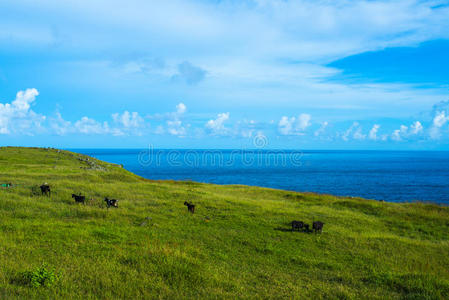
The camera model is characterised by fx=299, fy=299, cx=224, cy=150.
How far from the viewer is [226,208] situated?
2858cm

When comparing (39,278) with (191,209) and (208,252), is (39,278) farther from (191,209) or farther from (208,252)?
(191,209)

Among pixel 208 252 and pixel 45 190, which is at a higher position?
pixel 45 190

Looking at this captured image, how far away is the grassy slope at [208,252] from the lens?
11.2 meters

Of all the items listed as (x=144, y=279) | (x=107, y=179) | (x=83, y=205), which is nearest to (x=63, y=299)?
(x=144, y=279)

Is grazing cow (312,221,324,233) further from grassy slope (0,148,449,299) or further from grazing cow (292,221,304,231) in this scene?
grazing cow (292,221,304,231)

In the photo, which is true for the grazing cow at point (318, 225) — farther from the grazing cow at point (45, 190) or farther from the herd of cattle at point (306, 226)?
the grazing cow at point (45, 190)

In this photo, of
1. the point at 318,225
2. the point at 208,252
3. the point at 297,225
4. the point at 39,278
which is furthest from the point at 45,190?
the point at 318,225

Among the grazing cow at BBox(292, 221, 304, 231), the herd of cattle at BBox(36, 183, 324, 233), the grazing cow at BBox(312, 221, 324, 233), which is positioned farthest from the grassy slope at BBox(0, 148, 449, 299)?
the grazing cow at BBox(292, 221, 304, 231)

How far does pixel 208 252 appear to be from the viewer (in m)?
15.5

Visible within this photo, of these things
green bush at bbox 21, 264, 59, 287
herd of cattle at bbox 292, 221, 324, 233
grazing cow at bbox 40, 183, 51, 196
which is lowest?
herd of cattle at bbox 292, 221, 324, 233

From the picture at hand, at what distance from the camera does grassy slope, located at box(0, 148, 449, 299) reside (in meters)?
11.2

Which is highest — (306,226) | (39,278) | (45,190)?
(45,190)

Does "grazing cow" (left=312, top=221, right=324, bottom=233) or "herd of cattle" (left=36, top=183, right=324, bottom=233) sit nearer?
"grazing cow" (left=312, top=221, right=324, bottom=233)

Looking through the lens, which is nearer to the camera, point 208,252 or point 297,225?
point 208,252
